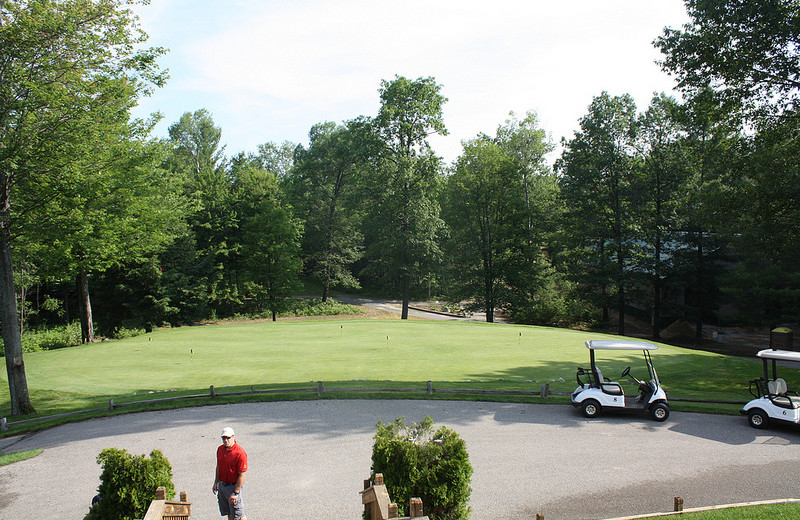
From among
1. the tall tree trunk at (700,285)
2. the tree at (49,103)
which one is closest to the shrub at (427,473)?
the tree at (49,103)

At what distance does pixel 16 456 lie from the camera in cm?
1213

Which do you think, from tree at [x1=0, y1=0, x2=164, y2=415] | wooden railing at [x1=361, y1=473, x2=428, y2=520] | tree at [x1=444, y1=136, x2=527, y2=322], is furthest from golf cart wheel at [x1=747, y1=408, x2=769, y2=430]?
tree at [x1=444, y1=136, x2=527, y2=322]

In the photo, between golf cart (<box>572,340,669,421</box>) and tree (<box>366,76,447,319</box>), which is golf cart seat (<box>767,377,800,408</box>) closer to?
golf cart (<box>572,340,669,421</box>)

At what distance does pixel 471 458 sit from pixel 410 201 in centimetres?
3522

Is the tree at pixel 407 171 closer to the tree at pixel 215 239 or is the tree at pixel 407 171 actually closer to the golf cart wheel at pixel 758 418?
the tree at pixel 215 239

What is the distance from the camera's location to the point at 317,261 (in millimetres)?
58250

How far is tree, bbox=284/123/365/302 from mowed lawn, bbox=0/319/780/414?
85.7 ft

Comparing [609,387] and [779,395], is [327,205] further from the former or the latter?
[779,395]

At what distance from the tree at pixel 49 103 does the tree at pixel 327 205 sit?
133ft

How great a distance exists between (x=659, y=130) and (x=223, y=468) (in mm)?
46998

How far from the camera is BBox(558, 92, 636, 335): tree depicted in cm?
4394

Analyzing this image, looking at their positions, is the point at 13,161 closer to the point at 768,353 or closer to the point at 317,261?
the point at 768,353

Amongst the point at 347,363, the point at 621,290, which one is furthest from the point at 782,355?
the point at 621,290

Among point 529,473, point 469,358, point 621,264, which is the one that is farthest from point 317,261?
point 529,473
